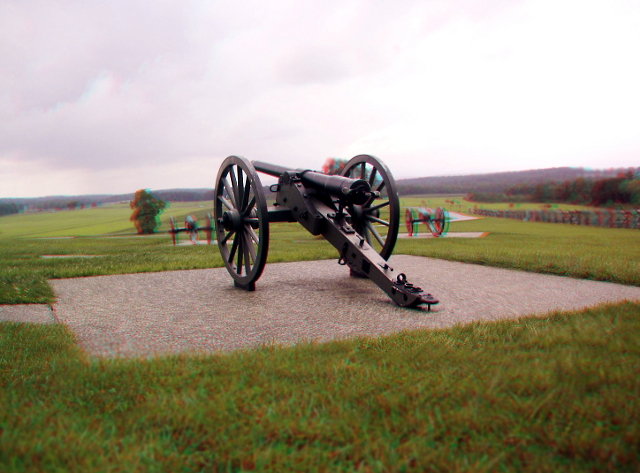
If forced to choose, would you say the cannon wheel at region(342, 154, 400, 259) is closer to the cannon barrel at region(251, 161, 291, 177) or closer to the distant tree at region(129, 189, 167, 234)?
the cannon barrel at region(251, 161, 291, 177)

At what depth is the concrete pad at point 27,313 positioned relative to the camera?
195 inches

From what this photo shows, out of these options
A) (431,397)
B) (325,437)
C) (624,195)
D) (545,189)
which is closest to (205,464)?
(325,437)

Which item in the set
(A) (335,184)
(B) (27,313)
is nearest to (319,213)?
(A) (335,184)

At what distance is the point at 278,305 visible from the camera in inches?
214

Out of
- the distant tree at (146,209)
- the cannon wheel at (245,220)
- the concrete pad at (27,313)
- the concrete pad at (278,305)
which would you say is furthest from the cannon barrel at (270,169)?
the distant tree at (146,209)

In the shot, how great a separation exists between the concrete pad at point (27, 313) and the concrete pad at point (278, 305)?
0.52 ft

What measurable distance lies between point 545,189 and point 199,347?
2036 cm

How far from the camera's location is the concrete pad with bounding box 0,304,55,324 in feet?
16.3

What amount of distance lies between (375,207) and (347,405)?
468 centimetres

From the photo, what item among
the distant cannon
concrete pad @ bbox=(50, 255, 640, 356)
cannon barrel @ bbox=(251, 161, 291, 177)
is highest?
cannon barrel @ bbox=(251, 161, 291, 177)

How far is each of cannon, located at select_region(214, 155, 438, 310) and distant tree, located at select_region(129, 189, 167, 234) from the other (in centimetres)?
1457

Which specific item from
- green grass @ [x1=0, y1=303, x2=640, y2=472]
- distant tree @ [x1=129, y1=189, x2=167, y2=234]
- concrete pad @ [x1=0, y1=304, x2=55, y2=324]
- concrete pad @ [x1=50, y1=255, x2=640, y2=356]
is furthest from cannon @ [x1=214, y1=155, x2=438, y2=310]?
distant tree @ [x1=129, y1=189, x2=167, y2=234]

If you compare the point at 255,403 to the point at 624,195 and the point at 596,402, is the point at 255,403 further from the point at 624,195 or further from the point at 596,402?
the point at 624,195

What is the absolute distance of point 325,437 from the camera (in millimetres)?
2191
